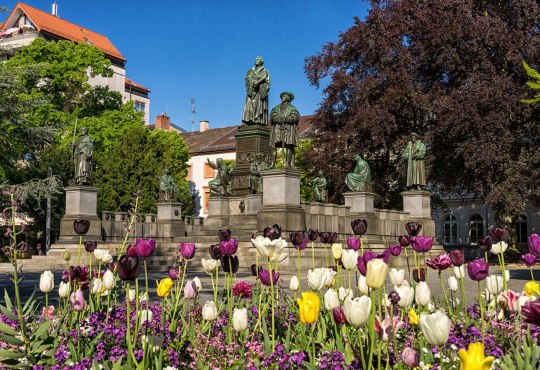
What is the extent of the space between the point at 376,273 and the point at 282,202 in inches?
646

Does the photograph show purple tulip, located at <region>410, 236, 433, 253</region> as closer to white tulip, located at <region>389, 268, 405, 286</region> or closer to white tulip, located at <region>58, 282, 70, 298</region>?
white tulip, located at <region>389, 268, 405, 286</region>

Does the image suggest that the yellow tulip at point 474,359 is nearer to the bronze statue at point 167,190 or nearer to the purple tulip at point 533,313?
the purple tulip at point 533,313

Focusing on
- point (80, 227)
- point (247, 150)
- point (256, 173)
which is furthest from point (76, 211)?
point (80, 227)

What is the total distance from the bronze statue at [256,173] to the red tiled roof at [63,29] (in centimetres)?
3760

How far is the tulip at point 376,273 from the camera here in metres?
2.76

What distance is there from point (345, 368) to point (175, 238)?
23054 millimetres

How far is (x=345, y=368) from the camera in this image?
10.7 feet

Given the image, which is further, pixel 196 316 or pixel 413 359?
pixel 196 316

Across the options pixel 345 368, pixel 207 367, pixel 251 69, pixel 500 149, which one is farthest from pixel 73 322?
pixel 500 149

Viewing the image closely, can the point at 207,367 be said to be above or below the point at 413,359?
below

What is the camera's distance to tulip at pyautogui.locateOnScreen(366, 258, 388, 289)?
9.04 feet

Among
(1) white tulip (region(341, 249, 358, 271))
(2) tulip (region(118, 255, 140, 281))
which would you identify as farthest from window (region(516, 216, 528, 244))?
(2) tulip (region(118, 255, 140, 281))

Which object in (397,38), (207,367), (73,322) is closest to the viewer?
(207,367)

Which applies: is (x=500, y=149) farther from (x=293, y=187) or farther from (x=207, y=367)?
(x=207, y=367)
